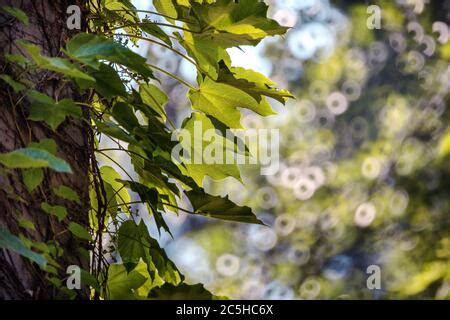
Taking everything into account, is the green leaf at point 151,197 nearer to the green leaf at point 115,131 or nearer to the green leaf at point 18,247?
the green leaf at point 115,131

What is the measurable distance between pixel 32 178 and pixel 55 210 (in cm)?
4

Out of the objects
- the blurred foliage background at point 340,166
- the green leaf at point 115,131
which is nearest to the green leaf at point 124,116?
the green leaf at point 115,131

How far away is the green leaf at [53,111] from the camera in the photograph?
2.51 feet

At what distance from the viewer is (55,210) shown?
78cm

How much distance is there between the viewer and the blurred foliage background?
3590 mm

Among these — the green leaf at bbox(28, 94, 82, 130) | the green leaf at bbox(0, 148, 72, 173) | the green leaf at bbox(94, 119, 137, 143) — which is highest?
the green leaf at bbox(94, 119, 137, 143)

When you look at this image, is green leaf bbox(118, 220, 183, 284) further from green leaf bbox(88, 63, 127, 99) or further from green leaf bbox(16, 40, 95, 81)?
green leaf bbox(16, 40, 95, 81)

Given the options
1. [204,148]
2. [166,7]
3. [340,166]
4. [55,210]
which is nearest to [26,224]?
[55,210]

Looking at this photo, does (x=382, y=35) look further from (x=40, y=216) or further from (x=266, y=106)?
(x=40, y=216)

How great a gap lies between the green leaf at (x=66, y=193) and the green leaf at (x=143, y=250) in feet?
0.42

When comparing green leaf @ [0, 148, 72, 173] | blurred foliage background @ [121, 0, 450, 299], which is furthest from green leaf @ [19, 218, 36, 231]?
blurred foliage background @ [121, 0, 450, 299]

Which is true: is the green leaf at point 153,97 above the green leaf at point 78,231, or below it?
above

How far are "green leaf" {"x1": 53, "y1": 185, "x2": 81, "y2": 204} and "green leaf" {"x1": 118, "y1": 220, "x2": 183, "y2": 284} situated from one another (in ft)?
0.42

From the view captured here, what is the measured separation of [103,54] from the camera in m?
0.71
